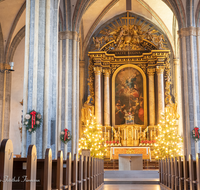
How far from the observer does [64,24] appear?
16.4 metres

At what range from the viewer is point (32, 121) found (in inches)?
381

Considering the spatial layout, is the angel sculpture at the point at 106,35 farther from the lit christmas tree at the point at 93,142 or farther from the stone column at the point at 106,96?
the lit christmas tree at the point at 93,142

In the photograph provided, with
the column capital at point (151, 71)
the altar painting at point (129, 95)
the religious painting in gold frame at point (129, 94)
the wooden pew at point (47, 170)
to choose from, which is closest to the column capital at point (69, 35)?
the religious painting in gold frame at point (129, 94)

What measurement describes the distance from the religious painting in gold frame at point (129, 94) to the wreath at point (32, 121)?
506 inches

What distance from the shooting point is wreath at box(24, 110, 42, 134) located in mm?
9648

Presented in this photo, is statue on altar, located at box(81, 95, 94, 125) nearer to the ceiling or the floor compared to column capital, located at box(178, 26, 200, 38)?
nearer to the floor

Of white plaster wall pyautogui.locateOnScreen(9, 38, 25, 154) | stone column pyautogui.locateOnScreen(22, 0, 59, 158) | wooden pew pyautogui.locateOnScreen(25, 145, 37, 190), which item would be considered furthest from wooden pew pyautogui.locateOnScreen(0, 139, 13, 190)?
white plaster wall pyautogui.locateOnScreen(9, 38, 25, 154)

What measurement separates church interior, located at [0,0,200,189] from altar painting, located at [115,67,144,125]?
0.24 feet

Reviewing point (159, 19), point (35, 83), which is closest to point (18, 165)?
point (35, 83)

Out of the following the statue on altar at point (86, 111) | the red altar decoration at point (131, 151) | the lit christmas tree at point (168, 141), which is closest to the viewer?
the lit christmas tree at point (168, 141)

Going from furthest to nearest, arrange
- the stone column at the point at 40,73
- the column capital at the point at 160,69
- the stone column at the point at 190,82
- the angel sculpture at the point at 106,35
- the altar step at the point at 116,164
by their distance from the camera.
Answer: the angel sculpture at the point at 106,35, the column capital at the point at 160,69, the altar step at the point at 116,164, the stone column at the point at 190,82, the stone column at the point at 40,73

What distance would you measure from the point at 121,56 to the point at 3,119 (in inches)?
380

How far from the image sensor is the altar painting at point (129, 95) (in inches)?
882

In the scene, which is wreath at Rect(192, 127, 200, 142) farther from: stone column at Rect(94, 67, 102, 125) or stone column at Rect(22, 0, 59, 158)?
stone column at Rect(94, 67, 102, 125)
